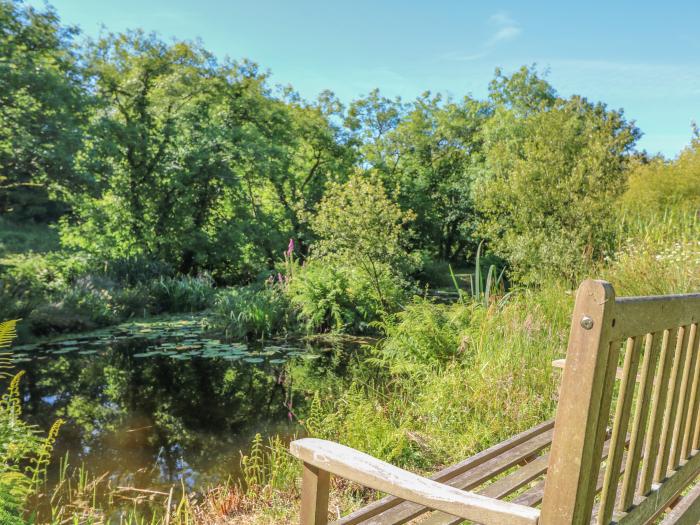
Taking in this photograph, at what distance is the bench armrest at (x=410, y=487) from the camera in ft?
3.40

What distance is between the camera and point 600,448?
3.21 ft

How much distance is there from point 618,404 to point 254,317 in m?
8.39

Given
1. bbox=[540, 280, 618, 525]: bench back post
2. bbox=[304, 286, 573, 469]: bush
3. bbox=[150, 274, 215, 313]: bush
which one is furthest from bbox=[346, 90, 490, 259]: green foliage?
bbox=[540, 280, 618, 525]: bench back post

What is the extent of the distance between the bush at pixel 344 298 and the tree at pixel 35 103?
19.8ft

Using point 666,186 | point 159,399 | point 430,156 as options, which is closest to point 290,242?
point 159,399

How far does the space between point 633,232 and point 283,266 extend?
7.46 meters

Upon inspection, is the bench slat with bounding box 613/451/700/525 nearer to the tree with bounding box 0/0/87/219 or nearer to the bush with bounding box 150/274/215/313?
the bush with bounding box 150/274/215/313

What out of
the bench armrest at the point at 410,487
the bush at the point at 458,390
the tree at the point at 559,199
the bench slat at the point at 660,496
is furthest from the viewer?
the tree at the point at 559,199

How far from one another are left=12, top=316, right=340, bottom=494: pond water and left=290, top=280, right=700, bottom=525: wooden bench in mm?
2718

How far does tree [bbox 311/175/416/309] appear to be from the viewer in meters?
9.09

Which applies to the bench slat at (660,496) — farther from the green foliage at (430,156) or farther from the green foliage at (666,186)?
the green foliage at (430,156)

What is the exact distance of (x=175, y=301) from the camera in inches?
456

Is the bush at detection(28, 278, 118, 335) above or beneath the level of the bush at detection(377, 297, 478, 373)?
beneath

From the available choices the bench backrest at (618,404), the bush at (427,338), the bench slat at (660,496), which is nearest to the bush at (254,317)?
the bush at (427,338)
